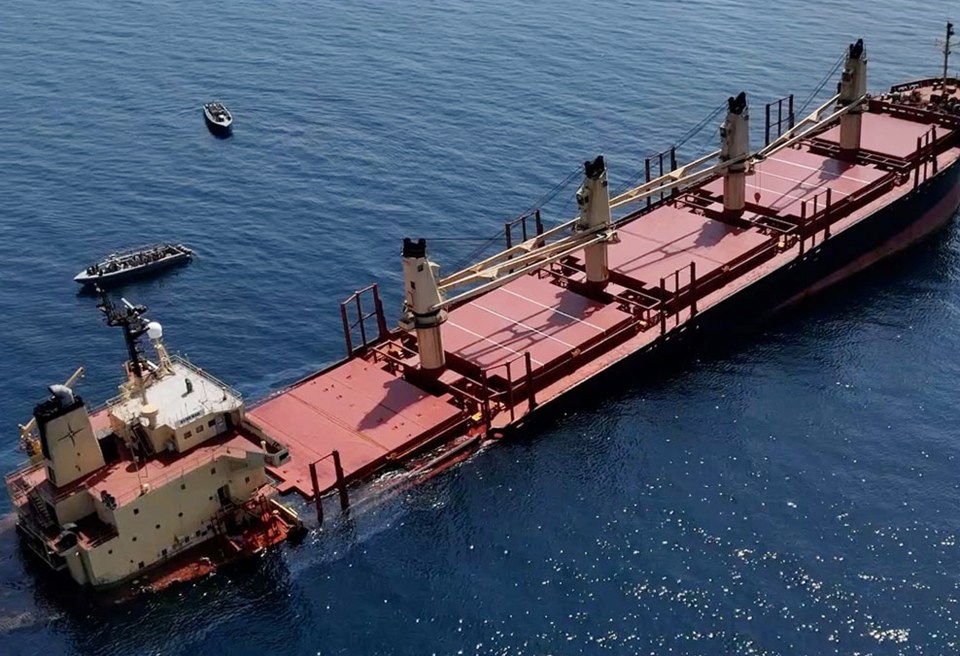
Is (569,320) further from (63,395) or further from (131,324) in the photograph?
(63,395)

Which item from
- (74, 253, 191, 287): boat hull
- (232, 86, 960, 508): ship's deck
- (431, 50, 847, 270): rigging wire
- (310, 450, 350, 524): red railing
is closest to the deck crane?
(232, 86, 960, 508): ship's deck

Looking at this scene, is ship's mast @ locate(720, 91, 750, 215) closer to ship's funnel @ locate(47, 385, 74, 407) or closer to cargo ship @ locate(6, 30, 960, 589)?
cargo ship @ locate(6, 30, 960, 589)

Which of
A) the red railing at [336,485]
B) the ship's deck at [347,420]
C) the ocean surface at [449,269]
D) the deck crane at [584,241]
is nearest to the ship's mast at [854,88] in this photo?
the deck crane at [584,241]

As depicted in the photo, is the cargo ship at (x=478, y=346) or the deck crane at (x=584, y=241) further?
the deck crane at (x=584, y=241)

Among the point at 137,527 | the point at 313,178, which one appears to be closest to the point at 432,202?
the point at 313,178

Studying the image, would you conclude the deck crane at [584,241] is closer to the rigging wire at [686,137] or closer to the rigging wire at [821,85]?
the rigging wire at [686,137]

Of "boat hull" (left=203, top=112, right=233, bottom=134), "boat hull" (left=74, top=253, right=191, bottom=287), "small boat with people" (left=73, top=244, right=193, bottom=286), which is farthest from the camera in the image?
"boat hull" (left=203, top=112, right=233, bottom=134)
